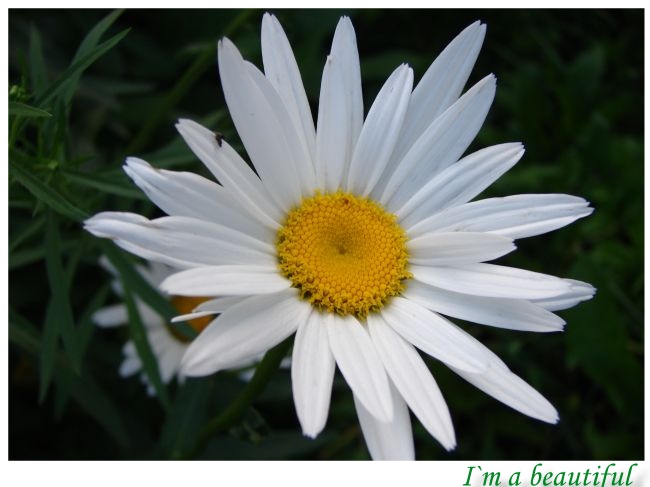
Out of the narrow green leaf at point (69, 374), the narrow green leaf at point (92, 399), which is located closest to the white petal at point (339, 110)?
the narrow green leaf at point (69, 374)

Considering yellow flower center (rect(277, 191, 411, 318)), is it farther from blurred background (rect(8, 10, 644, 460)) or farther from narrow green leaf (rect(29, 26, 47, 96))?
narrow green leaf (rect(29, 26, 47, 96))

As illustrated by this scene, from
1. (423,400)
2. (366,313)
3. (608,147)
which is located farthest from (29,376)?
(608,147)

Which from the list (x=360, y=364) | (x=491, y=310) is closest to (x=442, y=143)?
(x=491, y=310)

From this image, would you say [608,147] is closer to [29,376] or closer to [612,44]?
[612,44]

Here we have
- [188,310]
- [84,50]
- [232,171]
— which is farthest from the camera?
[188,310]

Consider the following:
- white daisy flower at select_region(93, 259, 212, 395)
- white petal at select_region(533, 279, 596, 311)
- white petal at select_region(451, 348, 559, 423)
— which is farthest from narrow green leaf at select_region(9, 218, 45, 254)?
white petal at select_region(533, 279, 596, 311)

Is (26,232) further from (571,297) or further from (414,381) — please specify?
(571,297)
